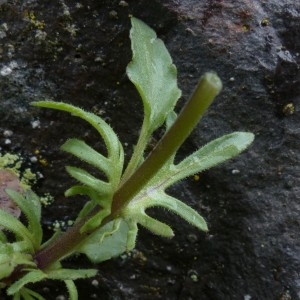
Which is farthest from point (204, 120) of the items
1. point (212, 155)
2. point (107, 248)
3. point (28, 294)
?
point (28, 294)

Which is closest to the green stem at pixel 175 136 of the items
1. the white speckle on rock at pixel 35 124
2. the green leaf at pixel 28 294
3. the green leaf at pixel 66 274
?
the green leaf at pixel 66 274

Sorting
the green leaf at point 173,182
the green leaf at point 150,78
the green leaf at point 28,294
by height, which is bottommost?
the green leaf at point 28,294

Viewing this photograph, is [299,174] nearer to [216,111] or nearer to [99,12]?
[216,111]

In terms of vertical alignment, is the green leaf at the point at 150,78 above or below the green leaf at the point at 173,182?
above

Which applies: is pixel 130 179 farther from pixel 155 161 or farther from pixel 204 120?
pixel 204 120

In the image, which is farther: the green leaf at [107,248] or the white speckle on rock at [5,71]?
the white speckle on rock at [5,71]

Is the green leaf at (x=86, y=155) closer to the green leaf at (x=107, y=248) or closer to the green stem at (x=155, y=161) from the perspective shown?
the green stem at (x=155, y=161)
